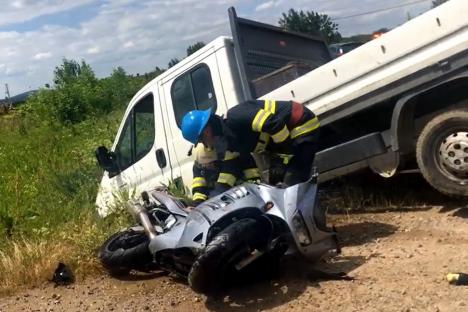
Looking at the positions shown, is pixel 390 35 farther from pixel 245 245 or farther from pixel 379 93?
pixel 245 245

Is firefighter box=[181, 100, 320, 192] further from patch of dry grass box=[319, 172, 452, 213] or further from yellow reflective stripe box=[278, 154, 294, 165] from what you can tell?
patch of dry grass box=[319, 172, 452, 213]

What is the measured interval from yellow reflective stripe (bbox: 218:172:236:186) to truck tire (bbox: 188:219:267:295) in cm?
108

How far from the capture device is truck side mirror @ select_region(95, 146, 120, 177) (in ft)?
23.6

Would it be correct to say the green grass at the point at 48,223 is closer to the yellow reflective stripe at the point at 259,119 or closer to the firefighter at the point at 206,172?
the firefighter at the point at 206,172

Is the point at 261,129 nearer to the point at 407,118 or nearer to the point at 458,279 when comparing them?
the point at 407,118

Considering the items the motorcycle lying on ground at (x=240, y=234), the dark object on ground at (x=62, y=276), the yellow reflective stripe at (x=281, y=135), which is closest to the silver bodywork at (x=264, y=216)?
the motorcycle lying on ground at (x=240, y=234)

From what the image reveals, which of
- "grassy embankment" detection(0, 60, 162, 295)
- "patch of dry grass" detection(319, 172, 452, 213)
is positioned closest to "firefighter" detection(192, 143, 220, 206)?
"patch of dry grass" detection(319, 172, 452, 213)

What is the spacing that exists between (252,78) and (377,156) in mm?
1521

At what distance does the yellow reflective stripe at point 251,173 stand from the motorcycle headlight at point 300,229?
1.20 meters

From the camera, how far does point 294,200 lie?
176 inches

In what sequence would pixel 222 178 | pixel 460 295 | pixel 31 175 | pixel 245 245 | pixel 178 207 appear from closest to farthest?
pixel 460 295 → pixel 245 245 → pixel 178 207 → pixel 222 178 → pixel 31 175

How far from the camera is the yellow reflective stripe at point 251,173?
18.3ft

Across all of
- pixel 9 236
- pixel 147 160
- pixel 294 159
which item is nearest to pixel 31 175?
pixel 9 236

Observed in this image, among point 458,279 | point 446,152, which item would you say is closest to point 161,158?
point 446,152
